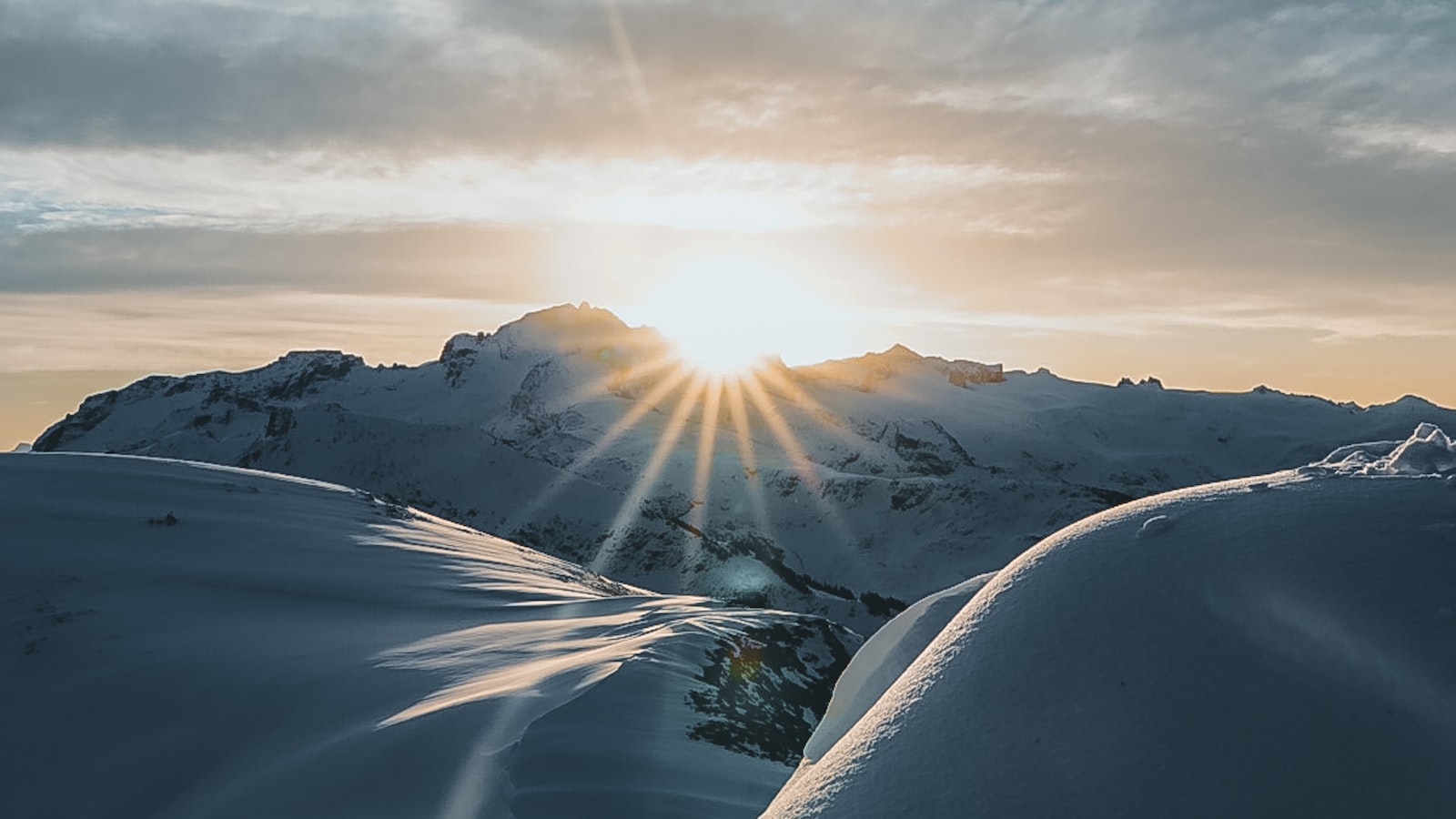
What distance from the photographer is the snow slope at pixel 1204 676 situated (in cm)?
249

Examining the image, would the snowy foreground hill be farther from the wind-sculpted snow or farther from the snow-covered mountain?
the snow-covered mountain

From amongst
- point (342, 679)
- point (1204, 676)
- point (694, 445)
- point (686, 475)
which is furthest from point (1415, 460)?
point (694, 445)

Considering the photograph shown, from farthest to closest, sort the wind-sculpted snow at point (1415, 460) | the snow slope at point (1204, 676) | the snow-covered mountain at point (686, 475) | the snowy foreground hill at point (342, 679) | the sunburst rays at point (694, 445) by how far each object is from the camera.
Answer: the sunburst rays at point (694, 445)
the snow-covered mountain at point (686, 475)
the snowy foreground hill at point (342, 679)
the wind-sculpted snow at point (1415, 460)
the snow slope at point (1204, 676)

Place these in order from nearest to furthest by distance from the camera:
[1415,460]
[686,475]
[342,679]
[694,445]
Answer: [1415,460] < [342,679] < [686,475] < [694,445]

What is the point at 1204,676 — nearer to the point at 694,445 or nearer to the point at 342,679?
the point at 342,679

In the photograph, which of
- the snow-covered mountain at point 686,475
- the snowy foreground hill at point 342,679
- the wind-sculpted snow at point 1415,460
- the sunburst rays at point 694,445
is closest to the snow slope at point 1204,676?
the wind-sculpted snow at point 1415,460

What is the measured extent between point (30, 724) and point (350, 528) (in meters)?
9.16

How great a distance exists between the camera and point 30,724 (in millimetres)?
9695

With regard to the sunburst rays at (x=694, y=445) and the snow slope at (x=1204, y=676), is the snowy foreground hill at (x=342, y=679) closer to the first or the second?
the snow slope at (x=1204, y=676)

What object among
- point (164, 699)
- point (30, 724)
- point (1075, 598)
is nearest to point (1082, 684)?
point (1075, 598)

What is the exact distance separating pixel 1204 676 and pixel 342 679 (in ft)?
31.4

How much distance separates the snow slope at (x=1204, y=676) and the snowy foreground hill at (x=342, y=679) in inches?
198

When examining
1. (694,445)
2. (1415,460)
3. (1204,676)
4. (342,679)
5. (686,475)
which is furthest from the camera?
(694,445)

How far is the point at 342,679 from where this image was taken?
33.5ft
